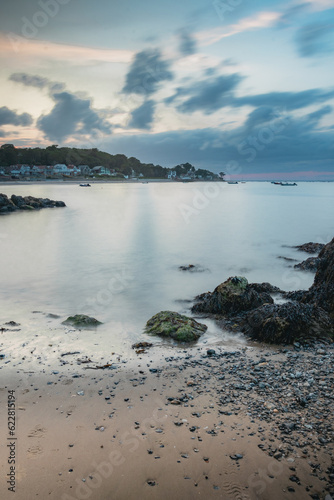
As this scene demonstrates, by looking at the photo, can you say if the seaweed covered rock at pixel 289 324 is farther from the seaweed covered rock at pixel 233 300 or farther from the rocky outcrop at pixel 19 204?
the rocky outcrop at pixel 19 204

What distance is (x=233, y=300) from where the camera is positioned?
9.71 metres

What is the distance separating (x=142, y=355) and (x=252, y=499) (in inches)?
153

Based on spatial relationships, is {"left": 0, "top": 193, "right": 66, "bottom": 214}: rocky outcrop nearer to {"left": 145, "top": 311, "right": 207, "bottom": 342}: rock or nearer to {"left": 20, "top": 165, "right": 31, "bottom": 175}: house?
{"left": 145, "top": 311, "right": 207, "bottom": 342}: rock

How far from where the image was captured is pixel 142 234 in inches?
1161

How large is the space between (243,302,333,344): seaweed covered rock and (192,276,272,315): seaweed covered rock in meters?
1.17

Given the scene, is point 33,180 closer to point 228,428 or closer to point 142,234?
point 142,234

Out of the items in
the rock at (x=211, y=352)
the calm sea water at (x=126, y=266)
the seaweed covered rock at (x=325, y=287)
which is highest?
the seaweed covered rock at (x=325, y=287)

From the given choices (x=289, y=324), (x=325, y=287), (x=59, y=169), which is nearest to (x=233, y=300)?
(x=289, y=324)

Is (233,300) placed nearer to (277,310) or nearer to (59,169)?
(277,310)

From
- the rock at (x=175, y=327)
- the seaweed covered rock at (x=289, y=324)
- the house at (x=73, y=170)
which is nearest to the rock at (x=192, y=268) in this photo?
the rock at (x=175, y=327)

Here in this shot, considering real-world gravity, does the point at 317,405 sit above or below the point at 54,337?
above

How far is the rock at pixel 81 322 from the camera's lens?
9062mm

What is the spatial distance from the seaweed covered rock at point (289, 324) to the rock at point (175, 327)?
51.5 inches

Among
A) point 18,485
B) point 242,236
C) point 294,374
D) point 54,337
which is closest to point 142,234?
point 242,236
